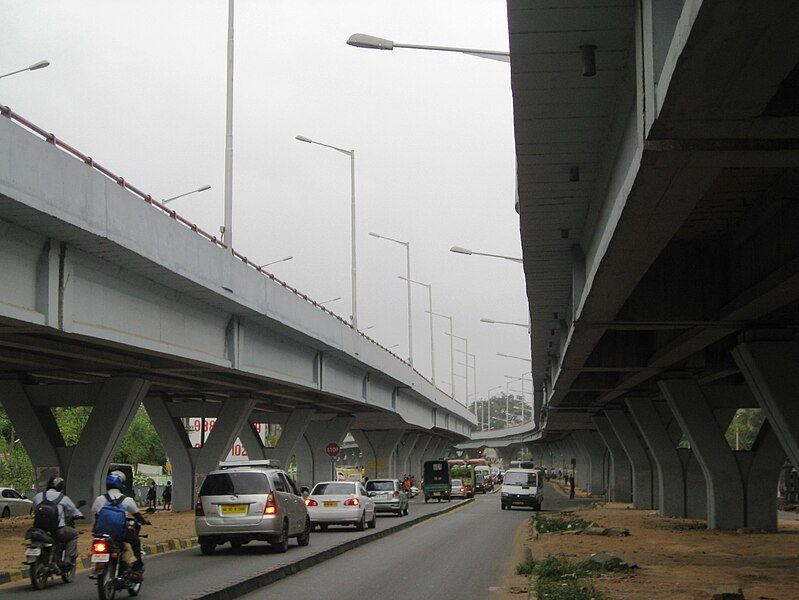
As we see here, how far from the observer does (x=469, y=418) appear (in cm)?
10675

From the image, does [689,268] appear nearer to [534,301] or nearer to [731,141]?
[534,301]

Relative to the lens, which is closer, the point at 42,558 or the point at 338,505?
the point at 42,558

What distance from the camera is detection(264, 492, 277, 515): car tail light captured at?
22.0 metres

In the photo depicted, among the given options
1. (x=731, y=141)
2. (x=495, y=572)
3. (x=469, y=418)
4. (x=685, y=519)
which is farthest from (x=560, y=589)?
(x=469, y=418)

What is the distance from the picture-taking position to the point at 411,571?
18.7 meters

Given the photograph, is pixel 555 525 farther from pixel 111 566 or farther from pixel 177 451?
pixel 177 451

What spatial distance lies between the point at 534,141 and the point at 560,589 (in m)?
5.59

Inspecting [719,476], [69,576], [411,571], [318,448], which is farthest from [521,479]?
[69,576]

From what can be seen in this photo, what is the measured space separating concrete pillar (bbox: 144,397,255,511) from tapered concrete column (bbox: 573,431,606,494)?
41641 millimetres

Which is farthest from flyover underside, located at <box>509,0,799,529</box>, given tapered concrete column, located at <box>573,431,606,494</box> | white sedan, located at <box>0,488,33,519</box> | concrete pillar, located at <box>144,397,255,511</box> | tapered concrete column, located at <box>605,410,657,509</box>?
tapered concrete column, located at <box>573,431,606,494</box>

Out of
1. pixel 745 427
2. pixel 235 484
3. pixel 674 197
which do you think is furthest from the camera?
pixel 745 427

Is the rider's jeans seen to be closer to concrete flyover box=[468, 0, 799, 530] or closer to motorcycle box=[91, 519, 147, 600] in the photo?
motorcycle box=[91, 519, 147, 600]

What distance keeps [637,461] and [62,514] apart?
39.3 m

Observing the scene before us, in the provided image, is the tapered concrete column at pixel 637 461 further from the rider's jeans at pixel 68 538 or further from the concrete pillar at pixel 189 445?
the rider's jeans at pixel 68 538
